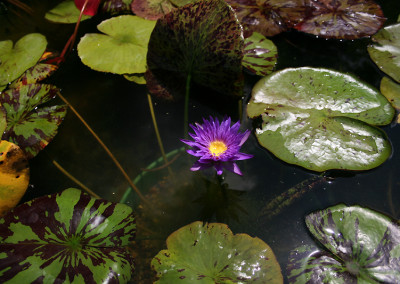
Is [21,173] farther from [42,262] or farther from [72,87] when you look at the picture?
[72,87]

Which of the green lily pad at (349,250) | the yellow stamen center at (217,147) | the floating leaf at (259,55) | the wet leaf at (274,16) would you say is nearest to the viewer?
the green lily pad at (349,250)

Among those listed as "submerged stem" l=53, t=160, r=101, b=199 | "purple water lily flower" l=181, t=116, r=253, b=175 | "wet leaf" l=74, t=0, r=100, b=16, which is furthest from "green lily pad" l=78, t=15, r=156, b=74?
"purple water lily flower" l=181, t=116, r=253, b=175

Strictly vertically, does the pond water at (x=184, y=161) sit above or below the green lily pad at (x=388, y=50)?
below

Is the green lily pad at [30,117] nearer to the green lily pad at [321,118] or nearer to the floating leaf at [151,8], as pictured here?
the floating leaf at [151,8]

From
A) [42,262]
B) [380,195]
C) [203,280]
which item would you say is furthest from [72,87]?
[380,195]

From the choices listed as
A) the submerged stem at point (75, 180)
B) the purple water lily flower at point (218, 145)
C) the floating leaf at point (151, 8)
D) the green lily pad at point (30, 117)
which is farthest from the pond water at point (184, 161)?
the floating leaf at point (151, 8)

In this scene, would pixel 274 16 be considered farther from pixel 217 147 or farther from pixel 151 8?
pixel 217 147

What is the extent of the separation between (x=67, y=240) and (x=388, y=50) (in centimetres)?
215

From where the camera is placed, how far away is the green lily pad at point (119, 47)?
202 cm

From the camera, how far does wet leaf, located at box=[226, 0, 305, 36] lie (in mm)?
2145

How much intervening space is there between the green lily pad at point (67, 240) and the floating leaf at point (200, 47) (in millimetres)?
902

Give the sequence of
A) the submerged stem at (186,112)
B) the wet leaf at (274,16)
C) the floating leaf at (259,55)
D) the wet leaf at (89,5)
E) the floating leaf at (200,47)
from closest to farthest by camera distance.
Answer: the floating leaf at (200,47)
the submerged stem at (186,112)
the floating leaf at (259,55)
the wet leaf at (274,16)
the wet leaf at (89,5)

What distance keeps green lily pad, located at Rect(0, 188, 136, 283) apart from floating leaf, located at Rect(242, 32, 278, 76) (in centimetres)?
117

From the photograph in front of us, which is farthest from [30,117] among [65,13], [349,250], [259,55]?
[349,250]
